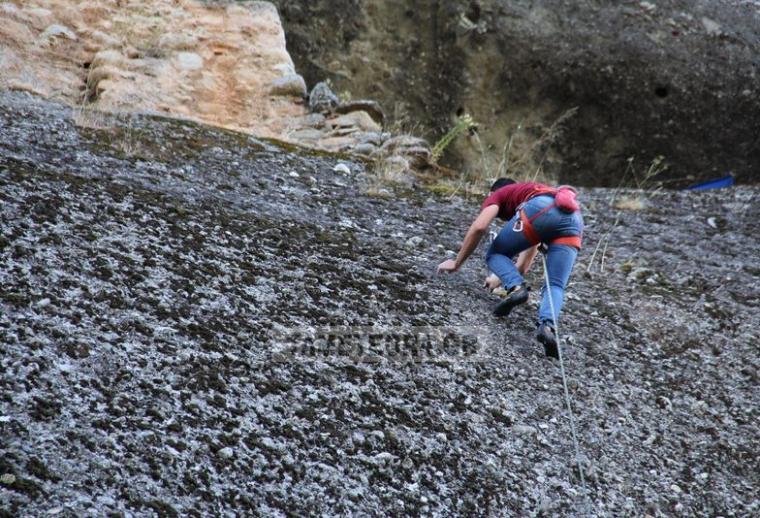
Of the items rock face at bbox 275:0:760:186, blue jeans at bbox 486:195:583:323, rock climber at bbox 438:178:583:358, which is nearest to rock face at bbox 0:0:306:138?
rock face at bbox 275:0:760:186

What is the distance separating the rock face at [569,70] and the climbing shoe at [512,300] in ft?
22.3

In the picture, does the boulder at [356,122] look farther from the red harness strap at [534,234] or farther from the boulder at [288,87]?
the red harness strap at [534,234]

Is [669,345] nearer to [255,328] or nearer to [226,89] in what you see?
[255,328]

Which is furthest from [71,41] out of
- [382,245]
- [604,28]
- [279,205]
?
[604,28]

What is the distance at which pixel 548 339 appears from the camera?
3908 mm

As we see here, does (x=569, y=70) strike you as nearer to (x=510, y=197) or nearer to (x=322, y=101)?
(x=322, y=101)

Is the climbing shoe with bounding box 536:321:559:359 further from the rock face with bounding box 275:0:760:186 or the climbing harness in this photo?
the rock face with bounding box 275:0:760:186

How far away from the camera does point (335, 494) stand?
2693 millimetres

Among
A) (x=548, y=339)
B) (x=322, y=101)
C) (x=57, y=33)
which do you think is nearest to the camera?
(x=548, y=339)

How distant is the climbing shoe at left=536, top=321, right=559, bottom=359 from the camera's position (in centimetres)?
391

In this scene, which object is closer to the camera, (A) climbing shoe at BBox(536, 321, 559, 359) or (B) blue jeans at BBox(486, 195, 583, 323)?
(A) climbing shoe at BBox(536, 321, 559, 359)

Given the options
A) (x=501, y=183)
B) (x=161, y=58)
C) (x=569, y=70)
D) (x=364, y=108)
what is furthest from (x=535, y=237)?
(x=569, y=70)

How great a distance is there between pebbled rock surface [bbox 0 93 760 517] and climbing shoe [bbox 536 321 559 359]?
64mm

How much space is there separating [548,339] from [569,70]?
301 inches
